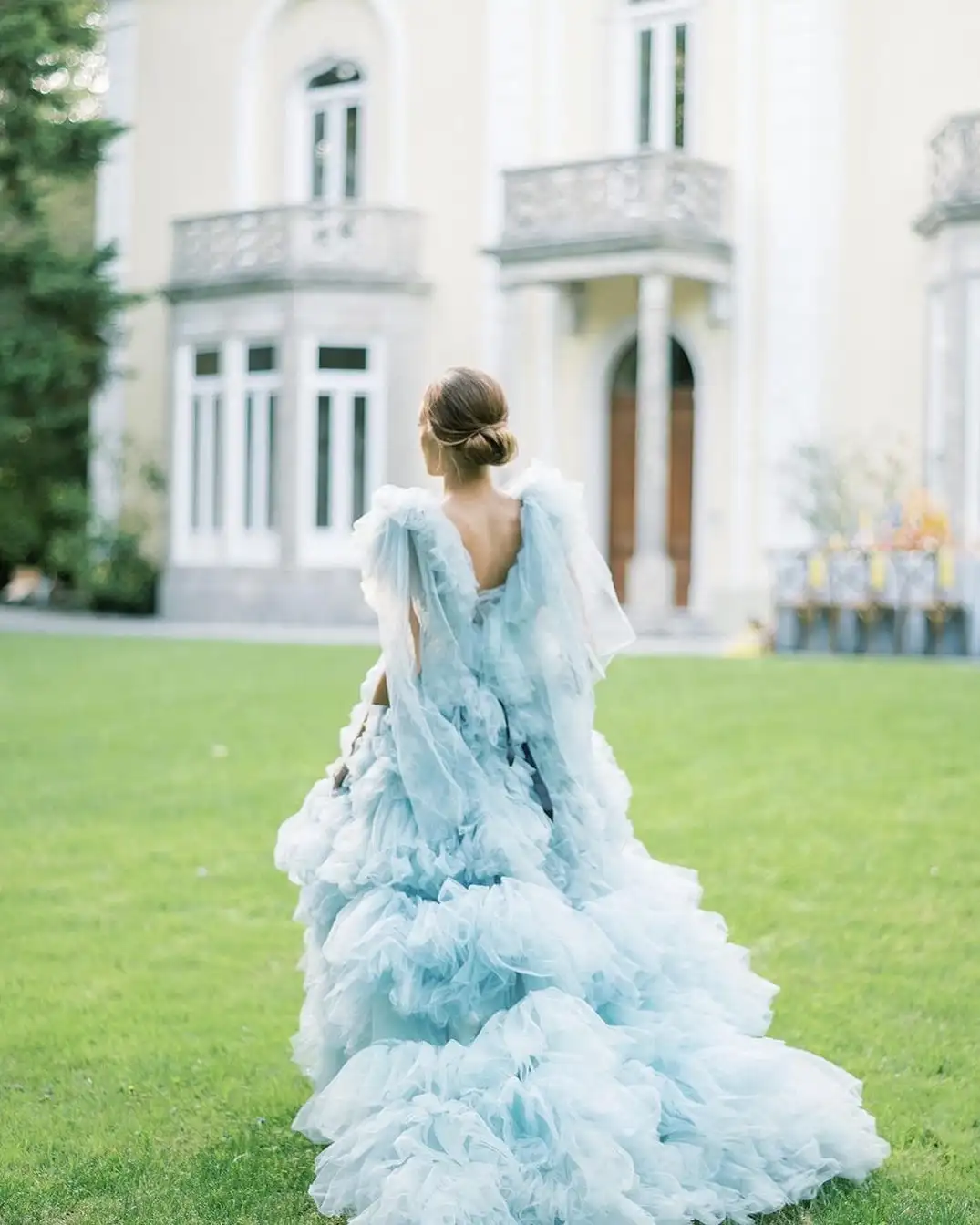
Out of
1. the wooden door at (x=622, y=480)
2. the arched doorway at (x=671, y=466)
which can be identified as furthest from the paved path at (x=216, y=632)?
the wooden door at (x=622, y=480)

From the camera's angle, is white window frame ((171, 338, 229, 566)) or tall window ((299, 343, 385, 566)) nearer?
tall window ((299, 343, 385, 566))

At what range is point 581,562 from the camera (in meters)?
3.93

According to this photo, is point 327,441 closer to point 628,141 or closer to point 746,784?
point 628,141

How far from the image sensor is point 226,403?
70.4 ft

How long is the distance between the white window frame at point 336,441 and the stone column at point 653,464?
3.75 metres

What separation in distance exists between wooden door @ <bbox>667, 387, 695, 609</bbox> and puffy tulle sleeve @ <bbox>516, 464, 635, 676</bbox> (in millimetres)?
16248

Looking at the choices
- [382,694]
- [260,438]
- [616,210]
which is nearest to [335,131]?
[260,438]

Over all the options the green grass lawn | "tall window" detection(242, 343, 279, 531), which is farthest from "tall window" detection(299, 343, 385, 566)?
the green grass lawn

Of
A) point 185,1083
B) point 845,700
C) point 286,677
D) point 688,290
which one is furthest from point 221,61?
point 185,1083

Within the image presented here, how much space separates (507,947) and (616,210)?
1594 centimetres

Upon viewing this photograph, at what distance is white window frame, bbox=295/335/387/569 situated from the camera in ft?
68.4

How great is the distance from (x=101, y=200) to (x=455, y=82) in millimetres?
5609

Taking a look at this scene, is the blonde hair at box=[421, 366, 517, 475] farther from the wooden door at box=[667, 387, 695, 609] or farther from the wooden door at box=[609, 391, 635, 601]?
the wooden door at box=[609, 391, 635, 601]

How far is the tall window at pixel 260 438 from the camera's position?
2125 cm
